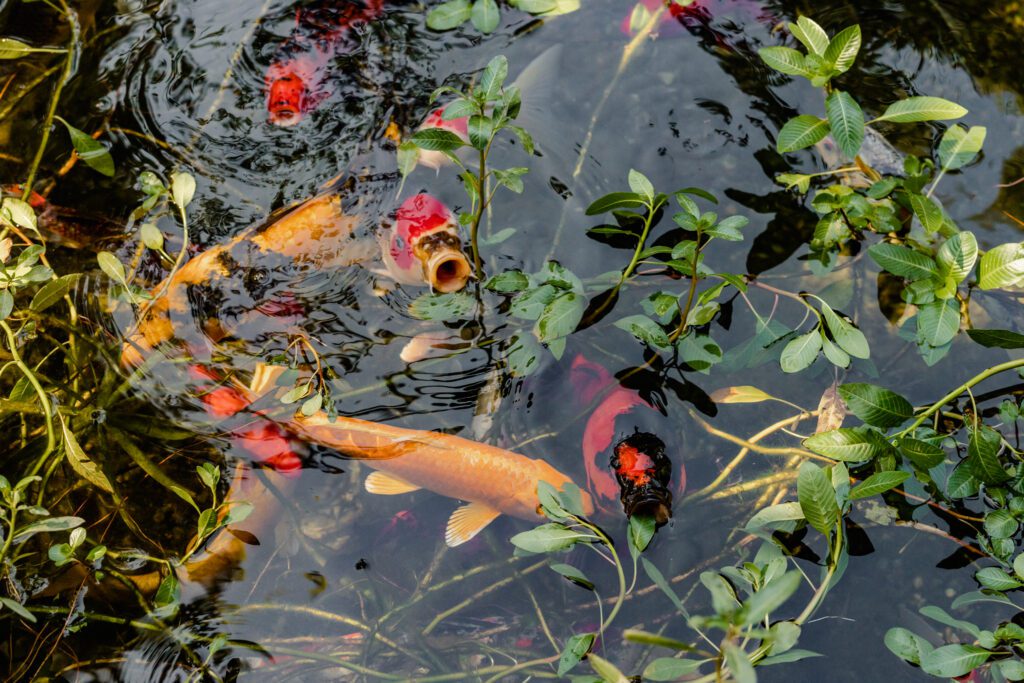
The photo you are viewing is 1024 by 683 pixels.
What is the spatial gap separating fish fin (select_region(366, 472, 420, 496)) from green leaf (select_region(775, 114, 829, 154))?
1.73m

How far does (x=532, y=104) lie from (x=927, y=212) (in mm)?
1616

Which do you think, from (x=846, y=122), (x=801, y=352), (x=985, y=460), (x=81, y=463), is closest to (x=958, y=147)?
(x=846, y=122)

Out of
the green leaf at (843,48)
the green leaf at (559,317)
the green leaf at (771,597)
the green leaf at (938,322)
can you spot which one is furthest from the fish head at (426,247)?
the green leaf at (771,597)

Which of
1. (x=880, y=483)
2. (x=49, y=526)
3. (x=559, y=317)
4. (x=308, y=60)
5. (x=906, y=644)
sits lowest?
(x=906, y=644)

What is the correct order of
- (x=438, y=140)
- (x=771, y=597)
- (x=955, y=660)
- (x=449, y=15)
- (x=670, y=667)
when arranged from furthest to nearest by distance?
1. (x=449, y=15)
2. (x=438, y=140)
3. (x=955, y=660)
4. (x=670, y=667)
5. (x=771, y=597)

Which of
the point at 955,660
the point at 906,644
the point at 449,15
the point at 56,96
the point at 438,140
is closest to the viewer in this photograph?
the point at 955,660

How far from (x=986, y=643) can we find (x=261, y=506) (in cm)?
229

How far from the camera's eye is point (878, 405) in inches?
90.0

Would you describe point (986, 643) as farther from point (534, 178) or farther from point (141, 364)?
point (141, 364)

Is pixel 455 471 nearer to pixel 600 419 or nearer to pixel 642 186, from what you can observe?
pixel 600 419

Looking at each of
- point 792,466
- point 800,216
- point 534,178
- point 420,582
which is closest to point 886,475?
point 792,466

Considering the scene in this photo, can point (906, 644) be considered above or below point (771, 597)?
below

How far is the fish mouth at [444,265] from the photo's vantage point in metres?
2.83

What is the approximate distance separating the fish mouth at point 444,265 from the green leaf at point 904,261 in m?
1.41
